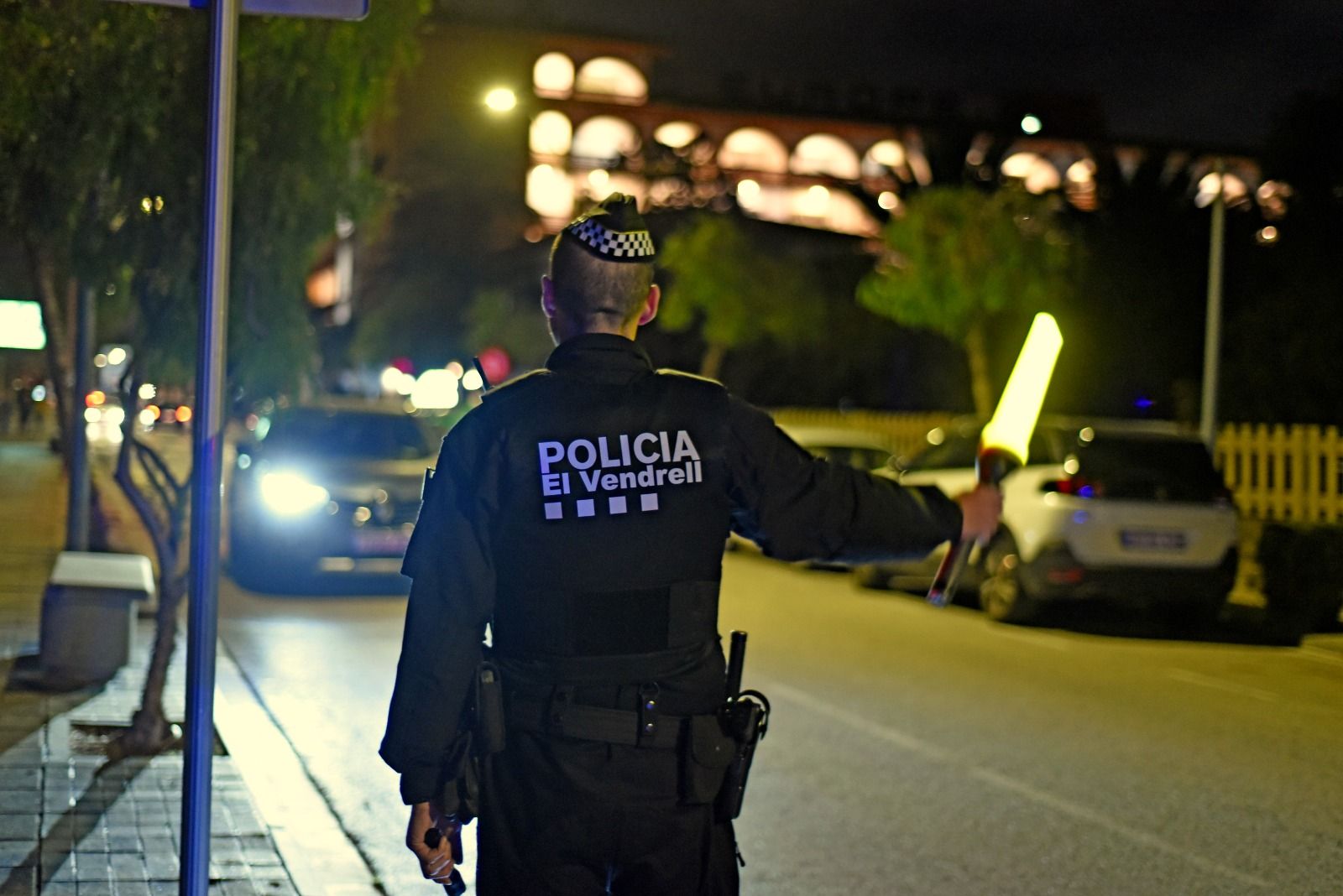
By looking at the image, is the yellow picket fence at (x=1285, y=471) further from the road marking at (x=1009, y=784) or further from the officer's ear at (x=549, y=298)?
the officer's ear at (x=549, y=298)

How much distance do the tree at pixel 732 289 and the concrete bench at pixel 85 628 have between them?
99.8 ft

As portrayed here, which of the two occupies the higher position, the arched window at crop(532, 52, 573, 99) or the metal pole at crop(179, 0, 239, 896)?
the arched window at crop(532, 52, 573, 99)

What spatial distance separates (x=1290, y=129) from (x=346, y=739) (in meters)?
27.3

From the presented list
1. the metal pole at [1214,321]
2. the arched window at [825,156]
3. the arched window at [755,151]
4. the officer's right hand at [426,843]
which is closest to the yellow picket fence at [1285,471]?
the metal pole at [1214,321]

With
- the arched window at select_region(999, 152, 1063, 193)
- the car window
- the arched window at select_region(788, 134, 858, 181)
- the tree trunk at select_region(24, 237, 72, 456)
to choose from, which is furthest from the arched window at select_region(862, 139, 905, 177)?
the tree trunk at select_region(24, 237, 72, 456)

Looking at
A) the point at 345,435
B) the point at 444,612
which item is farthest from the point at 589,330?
the point at 345,435

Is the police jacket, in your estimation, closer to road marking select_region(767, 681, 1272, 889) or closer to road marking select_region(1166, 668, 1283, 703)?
road marking select_region(767, 681, 1272, 889)

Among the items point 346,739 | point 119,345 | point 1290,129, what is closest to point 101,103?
point 346,739

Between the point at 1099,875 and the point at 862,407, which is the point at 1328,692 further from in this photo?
the point at 862,407

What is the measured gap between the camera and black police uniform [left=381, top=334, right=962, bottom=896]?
3.04m

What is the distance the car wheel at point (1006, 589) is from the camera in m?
15.0

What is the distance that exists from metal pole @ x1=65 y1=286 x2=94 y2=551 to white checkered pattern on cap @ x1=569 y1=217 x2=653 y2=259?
373 inches

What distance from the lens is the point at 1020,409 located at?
3.11 meters

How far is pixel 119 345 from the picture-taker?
1492cm
